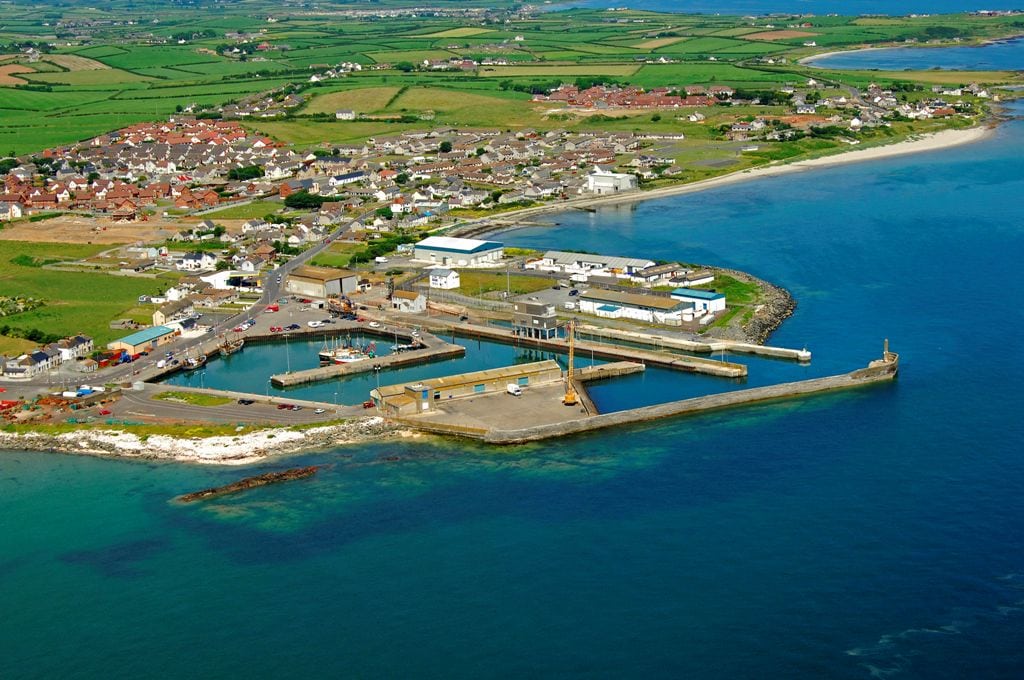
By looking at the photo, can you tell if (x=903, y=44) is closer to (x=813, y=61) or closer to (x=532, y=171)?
(x=813, y=61)

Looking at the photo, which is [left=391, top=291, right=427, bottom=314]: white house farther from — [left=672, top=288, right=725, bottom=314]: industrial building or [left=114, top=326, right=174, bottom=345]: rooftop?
[left=672, top=288, right=725, bottom=314]: industrial building

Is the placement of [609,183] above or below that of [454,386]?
above

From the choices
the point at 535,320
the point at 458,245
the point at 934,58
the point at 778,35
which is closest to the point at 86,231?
the point at 458,245

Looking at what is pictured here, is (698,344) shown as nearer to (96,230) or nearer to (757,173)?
(96,230)

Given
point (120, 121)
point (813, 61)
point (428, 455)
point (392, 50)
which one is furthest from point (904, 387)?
point (392, 50)

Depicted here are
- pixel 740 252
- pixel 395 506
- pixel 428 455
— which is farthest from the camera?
pixel 740 252
